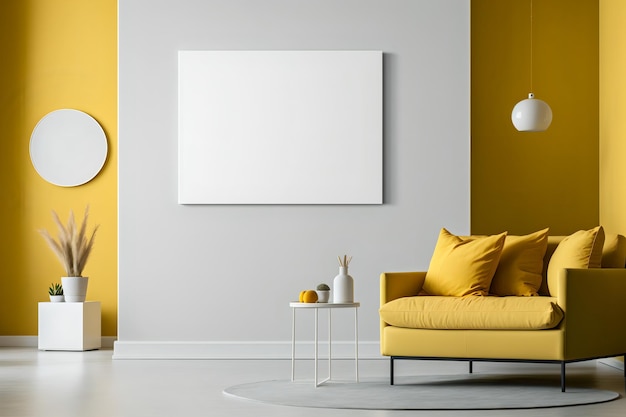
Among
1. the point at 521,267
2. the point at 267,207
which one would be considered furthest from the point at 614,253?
the point at 267,207

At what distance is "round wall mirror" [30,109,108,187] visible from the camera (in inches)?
288

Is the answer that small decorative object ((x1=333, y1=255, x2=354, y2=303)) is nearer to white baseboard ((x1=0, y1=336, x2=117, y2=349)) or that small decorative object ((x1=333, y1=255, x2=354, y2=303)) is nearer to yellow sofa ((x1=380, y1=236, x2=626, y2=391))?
yellow sofa ((x1=380, y1=236, x2=626, y2=391))

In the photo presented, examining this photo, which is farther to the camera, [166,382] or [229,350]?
[229,350]

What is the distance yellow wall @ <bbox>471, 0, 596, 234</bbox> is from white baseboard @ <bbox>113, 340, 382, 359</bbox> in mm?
1449

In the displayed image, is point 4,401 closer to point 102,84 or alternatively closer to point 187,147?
point 187,147

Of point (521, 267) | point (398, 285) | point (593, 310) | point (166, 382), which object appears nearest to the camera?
point (593, 310)

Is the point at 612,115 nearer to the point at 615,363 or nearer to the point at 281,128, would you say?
the point at 615,363

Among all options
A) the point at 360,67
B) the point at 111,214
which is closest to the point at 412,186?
the point at 360,67

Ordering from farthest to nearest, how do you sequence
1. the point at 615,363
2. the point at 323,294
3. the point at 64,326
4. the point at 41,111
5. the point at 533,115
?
the point at 41,111 → the point at 64,326 → the point at 533,115 → the point at 615,363 → the point at 323,294

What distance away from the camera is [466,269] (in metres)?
5.22

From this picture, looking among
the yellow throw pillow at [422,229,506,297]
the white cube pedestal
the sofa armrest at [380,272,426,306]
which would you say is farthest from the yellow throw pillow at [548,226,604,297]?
the white cube pedestal

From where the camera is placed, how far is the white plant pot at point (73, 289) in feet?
22.3

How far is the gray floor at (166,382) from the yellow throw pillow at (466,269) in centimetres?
62

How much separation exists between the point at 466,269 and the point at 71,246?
→ 10.2 feet
